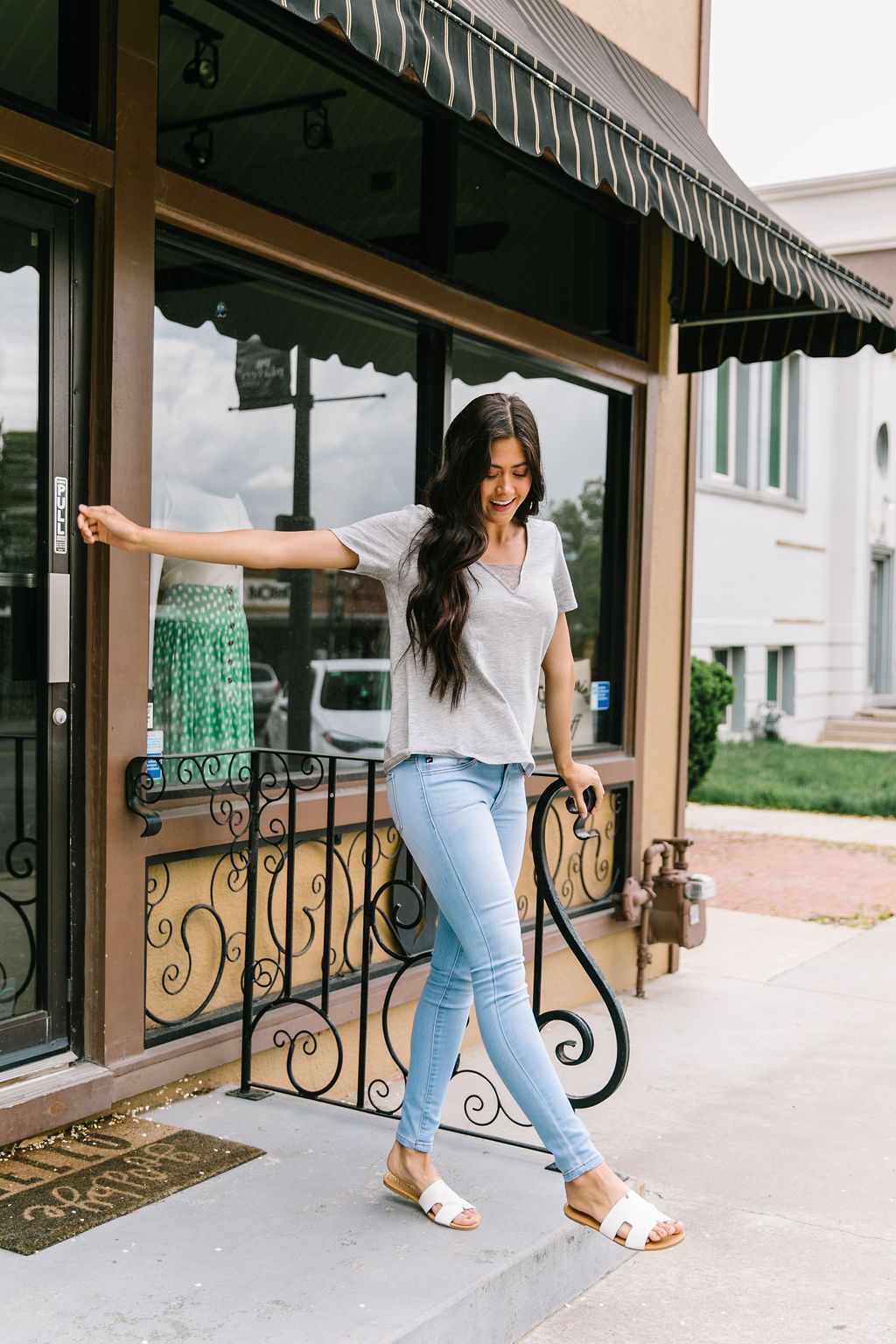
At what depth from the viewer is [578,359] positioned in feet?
19.0

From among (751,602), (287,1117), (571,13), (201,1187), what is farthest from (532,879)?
(751,602)

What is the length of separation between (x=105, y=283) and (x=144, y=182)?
1.04 ft

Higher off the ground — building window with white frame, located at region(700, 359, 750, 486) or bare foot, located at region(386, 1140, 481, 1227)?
building window with white frame, located at region(700, 359, 750, 486)

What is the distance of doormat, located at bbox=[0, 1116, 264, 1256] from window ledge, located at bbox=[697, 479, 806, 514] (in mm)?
13347

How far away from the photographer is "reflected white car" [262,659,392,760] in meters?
4.75

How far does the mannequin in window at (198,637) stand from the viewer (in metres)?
4.18

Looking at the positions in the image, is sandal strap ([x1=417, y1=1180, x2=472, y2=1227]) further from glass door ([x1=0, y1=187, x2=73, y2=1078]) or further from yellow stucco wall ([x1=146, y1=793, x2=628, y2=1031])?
glass door ([x1=0, y1=187, x2=73, y2=1078])

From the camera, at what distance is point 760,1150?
14.2 feet

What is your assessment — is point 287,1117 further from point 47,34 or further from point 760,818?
point 760,818

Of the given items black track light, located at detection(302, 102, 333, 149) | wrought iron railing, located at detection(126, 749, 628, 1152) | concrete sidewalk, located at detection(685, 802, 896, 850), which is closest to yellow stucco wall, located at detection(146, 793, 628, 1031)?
wrought iron railing, located at detection(126, 749, 628, 1152)

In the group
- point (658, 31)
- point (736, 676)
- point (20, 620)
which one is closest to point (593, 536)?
point (658, 31)

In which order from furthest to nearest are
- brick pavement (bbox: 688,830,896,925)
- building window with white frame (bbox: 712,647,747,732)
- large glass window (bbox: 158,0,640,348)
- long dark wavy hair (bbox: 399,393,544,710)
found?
building window with white frame (bbox: 712,647,747,732), brick pavement (bbox: 688,830,896,925), large glass window (bbox: 158,0,640,348), long dark wavy hair (bbox: 399,393,544,710)

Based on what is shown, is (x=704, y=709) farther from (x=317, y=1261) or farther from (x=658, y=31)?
(x=317, y=1261)

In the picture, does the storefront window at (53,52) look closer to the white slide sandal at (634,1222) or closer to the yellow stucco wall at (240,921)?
the yellow stucco wall at (240,921)
